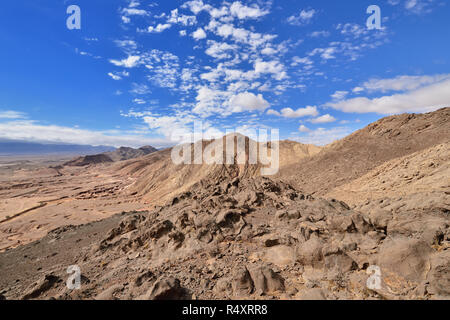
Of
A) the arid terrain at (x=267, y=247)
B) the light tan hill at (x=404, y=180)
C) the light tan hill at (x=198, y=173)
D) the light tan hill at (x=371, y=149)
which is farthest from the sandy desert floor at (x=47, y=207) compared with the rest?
the light tan hill at (x=404, y=180)

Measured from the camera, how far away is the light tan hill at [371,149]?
1931cm

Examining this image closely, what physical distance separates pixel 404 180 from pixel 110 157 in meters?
114

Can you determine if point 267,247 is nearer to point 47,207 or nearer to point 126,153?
point 47,207

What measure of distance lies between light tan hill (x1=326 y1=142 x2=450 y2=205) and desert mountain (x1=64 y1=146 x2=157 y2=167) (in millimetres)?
93805

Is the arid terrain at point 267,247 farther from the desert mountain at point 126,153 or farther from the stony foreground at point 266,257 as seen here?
the desert mountain at point 126,153

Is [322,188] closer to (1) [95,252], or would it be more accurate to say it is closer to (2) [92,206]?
(1) [95,252]

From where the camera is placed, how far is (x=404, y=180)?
490 inches

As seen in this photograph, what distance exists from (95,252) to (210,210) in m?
5.81

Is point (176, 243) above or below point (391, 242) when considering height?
below

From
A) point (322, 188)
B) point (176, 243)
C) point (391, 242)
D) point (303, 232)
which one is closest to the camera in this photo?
point (391, 242)

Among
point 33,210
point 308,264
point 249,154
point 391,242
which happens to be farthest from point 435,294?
point 33,210

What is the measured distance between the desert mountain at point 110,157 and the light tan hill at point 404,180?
9380cm

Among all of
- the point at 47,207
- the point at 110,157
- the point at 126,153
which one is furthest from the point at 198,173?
the point at 126,153
